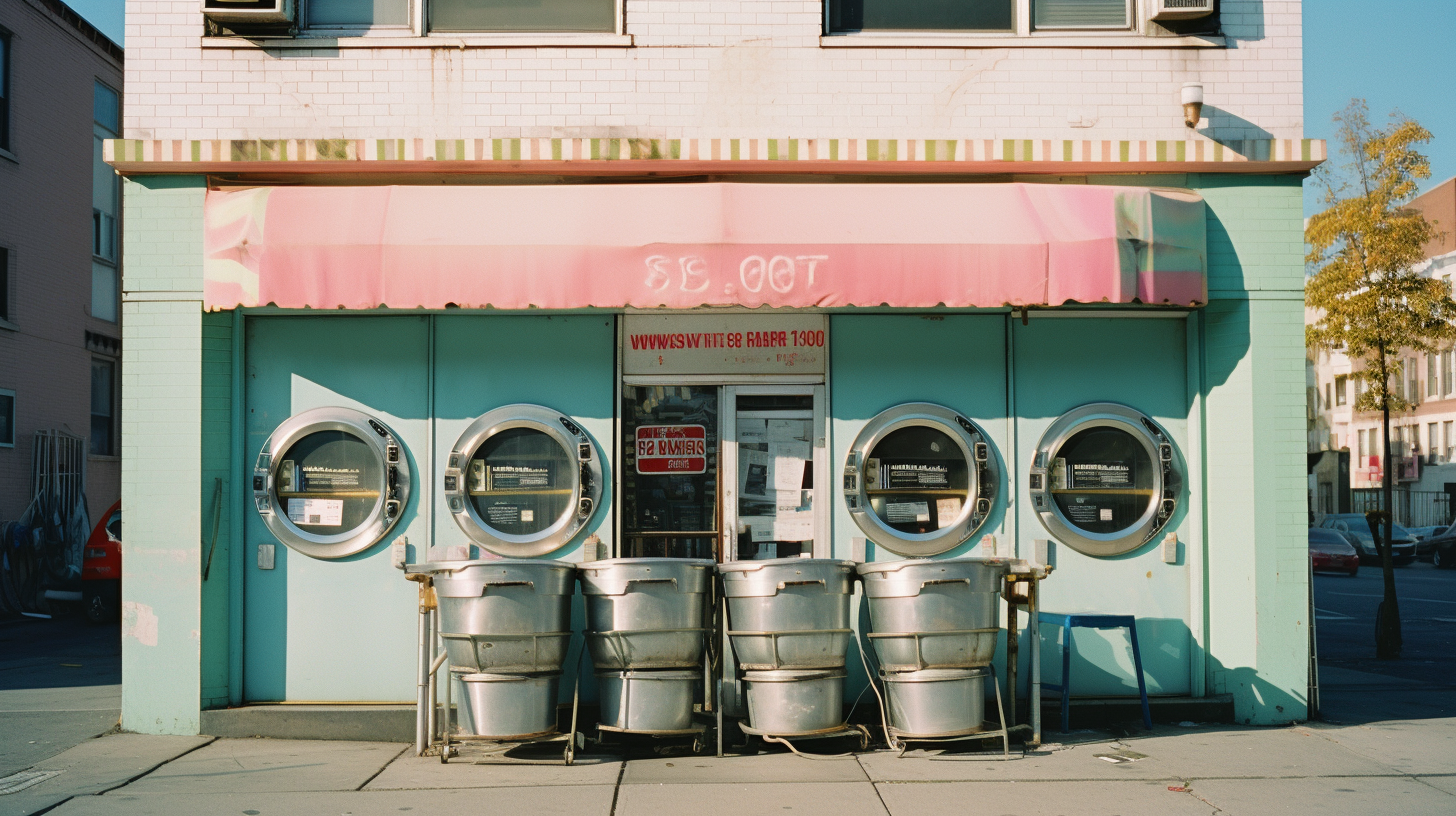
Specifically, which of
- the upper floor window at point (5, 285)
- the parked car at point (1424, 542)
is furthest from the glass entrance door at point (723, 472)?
the parked car at point (1424, 542)

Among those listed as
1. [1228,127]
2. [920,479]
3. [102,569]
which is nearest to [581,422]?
[920,479]

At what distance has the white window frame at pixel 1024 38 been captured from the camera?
7.86m

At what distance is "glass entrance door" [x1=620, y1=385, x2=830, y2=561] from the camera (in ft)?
25.9

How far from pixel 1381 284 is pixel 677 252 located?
877 centimetres

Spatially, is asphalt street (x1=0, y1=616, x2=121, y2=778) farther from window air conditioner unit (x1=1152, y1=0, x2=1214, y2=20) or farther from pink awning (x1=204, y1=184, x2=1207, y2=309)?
window air conditioner unit (x1=1152, y1=0, x2=1214, y2=20)

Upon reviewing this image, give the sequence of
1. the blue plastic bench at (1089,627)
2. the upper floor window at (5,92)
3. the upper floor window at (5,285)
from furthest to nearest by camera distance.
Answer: the upper floor window at (5,92), the upper floor window at (5,285), the blue plastic bench at (1089,627)

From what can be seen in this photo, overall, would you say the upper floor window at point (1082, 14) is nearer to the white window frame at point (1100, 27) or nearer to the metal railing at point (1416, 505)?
the white window frame at point (1100, 27)

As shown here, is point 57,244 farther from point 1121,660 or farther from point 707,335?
point 1121,660

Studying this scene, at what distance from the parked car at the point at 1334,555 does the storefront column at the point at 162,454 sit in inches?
986

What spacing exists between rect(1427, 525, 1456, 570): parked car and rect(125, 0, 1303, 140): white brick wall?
2783 centimetres

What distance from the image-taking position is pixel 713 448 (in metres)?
7.95

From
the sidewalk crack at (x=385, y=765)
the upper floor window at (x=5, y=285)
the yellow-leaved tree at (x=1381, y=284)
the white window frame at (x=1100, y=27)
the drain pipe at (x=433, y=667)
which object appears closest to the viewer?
the sidewalk crack at (x=385, y=765)

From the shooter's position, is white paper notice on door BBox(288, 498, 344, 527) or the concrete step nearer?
the concrete step

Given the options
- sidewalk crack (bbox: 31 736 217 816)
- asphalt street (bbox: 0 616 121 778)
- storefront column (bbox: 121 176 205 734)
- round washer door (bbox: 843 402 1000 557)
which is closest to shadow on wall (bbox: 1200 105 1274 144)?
round washer door (bbox: 843 402 1000 557)
